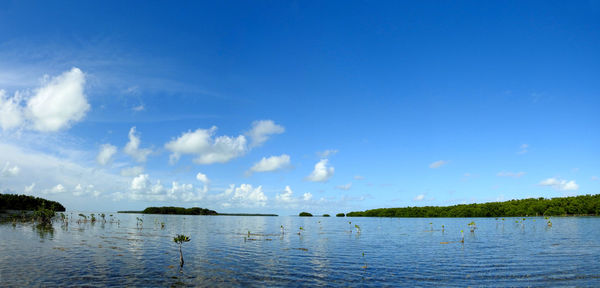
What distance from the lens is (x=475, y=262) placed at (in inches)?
1511

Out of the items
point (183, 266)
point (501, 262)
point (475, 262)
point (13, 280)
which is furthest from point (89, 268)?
point (501, 262)

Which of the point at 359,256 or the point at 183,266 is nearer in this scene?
the point at 183,266

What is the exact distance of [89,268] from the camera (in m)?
32.5

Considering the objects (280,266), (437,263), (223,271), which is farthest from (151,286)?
(437,263)

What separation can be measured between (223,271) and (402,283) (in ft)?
56.4

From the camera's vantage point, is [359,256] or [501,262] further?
[359,256]

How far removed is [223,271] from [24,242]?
124 feet

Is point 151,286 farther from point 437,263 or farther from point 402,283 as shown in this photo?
point 437,263

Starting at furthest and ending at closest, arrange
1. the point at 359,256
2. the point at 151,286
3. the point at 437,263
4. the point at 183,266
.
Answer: the point at 359,256 < the point at 437,263 < the point at 183,266 < the point at 151,286

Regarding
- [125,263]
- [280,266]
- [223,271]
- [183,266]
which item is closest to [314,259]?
[280,266]

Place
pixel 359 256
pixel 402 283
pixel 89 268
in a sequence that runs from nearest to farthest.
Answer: pixel 402 283, pixel 89 268, pixel 359 256

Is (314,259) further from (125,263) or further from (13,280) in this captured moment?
(13,280)

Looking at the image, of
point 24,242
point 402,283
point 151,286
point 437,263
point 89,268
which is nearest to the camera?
point 151,286

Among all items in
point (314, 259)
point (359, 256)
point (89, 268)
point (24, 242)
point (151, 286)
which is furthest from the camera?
point (24, 242)
